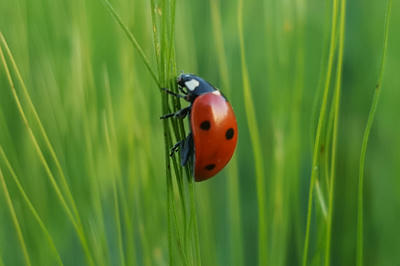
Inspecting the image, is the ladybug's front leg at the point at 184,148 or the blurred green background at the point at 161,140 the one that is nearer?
the ladybug's front leg at the point at 184,148

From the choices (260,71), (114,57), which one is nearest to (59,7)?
(114,57)

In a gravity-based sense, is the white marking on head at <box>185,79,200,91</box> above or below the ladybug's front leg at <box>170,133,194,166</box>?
above

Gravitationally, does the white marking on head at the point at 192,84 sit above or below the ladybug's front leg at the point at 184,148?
above

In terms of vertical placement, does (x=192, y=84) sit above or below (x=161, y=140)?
above

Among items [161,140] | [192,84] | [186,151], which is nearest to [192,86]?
[192,84]

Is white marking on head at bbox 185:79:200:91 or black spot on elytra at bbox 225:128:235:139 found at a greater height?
white marking on head at bbox 185:79:200:91

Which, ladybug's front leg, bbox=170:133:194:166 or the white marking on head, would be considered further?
the white marking on head

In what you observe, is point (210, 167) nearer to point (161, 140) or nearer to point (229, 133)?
point (229, 133)
